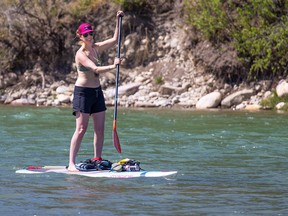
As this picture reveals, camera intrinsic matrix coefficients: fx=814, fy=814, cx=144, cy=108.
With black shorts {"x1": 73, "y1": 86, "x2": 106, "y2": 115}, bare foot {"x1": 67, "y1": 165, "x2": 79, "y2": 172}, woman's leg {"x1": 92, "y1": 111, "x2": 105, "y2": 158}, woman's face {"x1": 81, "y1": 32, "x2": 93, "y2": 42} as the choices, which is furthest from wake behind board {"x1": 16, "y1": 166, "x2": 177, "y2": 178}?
woman's face {"x1": 81, "y1": 32, "x2": 93, "y2": 42}

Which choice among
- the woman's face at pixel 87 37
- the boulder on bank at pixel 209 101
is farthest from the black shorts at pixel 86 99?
the boulder on bank at pixel 209 101

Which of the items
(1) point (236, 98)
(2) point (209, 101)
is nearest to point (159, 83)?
(2) point (209, 101)

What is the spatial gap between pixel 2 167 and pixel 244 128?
6735 millimetres

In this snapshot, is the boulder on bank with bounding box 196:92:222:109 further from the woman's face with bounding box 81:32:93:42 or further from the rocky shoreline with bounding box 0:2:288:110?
the woman's face with bounding box 81:32:93:42

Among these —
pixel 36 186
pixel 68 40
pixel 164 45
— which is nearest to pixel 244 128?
pixel 36 186

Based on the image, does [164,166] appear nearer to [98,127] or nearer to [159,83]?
[98,127]

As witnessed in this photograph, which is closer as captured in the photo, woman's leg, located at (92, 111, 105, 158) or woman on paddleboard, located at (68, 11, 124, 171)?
woman on paddleboard, located at (68, 11, 124, 171)

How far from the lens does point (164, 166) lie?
410 inches

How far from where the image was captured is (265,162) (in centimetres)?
1071

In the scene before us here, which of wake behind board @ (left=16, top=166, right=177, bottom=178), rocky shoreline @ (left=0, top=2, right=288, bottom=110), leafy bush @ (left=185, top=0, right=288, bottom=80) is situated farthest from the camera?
rocky shoreline @ (left=0, top=2, right=288, bottom=110)

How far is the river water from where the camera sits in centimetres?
756

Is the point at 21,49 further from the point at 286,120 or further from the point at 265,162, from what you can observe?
the point at 265,162

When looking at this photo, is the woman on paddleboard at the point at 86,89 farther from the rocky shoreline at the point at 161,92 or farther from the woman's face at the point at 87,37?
the rocky shoreline at the point at 161,92

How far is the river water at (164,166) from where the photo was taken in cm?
756
